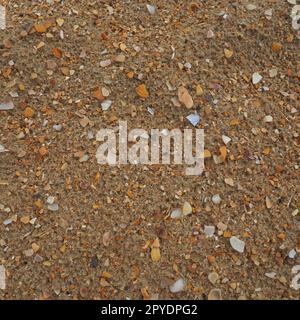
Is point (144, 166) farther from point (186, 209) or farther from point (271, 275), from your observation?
point (271, 275)

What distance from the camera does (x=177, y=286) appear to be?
4.50ft

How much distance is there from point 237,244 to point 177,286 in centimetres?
20

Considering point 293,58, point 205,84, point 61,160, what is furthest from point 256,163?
point 61,160

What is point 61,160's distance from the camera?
1.48 metres

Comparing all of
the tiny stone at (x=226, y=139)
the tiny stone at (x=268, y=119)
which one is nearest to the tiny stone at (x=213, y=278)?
the tiny stone at (x=226, y=139)

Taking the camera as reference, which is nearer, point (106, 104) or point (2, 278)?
point (2, 278)

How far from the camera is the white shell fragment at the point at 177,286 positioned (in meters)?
1.37

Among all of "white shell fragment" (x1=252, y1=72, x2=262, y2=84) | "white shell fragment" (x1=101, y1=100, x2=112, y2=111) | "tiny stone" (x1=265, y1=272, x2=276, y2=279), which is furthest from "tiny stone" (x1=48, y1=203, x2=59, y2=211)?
"white shell fragment" (x1=252, y1=72, x2=262, y2=84)

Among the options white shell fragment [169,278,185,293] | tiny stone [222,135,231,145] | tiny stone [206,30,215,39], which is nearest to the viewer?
white shell fragment [169,278,185,293]

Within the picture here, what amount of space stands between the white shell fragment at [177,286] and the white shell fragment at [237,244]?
6.8 inches

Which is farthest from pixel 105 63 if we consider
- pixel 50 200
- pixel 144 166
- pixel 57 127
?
pixel 50 200

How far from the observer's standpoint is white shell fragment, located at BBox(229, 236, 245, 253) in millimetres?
1403

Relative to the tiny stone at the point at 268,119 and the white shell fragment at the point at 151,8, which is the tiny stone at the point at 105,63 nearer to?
the white shell fragment at the point at 151,8

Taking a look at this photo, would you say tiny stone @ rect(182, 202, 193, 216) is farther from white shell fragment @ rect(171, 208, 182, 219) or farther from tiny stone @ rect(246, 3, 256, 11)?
tiny stone @ rect(246, 3, 256, 11)
